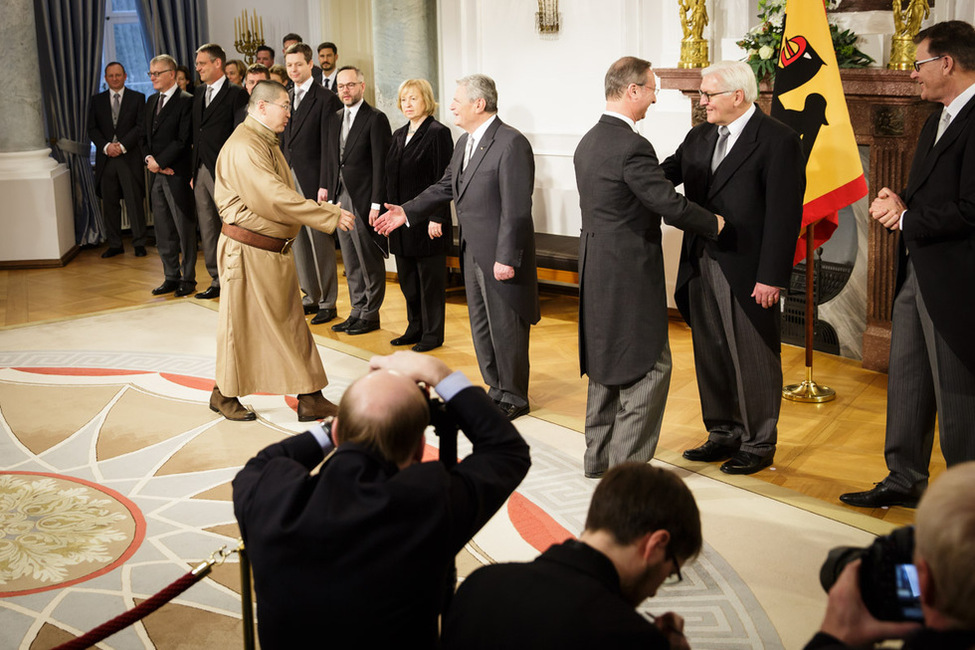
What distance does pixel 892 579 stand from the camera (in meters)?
1.45

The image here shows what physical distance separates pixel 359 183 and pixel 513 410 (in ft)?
7.47

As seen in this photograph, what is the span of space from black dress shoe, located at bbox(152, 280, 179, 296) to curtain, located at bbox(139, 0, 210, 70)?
12.3 ft

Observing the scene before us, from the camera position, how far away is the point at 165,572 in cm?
326

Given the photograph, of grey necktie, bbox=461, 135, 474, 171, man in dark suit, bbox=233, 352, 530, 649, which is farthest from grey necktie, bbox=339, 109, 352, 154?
man in dark suit, bbox=233, 352, 530, 649

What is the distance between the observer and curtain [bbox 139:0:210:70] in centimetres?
1022

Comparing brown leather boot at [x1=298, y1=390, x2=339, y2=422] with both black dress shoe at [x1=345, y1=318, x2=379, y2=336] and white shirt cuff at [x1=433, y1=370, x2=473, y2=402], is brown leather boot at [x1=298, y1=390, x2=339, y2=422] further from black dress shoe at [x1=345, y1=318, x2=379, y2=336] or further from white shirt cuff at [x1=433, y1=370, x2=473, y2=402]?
white shirt cuff at [x1=433, y1=370, x2=473, y2=402]

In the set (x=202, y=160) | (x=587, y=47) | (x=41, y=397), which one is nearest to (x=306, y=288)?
(x=202, y=160)

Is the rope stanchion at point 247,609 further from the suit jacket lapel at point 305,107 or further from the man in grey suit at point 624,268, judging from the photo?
the suit jacket lapel at point 305,107

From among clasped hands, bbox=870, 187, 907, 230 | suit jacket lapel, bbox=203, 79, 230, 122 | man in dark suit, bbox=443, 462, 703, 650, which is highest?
suit jacket lapel, bbox=203, 79, 230, 122

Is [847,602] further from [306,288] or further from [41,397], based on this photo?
[306,288]

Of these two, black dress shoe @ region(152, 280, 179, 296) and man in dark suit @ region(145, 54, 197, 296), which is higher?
man in dark suit @ region(145, 54, 197, 296)

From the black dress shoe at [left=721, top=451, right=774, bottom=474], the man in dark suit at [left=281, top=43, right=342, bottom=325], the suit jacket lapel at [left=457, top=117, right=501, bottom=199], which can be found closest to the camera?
the black dress shoe at [left=721, top=451, right=774, bottom=474]

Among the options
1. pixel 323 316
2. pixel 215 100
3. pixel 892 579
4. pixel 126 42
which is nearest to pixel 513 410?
pixel 323 316

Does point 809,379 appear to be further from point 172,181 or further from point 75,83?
point 75,83
